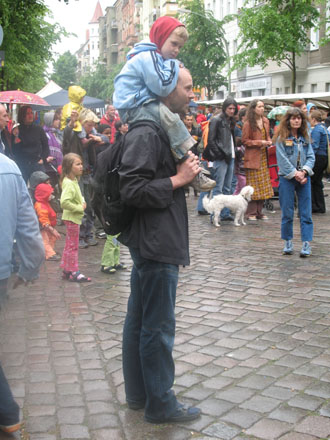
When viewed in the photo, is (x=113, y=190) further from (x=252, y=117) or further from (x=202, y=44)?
(x=202, y=44)

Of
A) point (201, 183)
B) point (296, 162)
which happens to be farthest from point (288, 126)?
point (201, 183)

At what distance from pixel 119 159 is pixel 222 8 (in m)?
54.5

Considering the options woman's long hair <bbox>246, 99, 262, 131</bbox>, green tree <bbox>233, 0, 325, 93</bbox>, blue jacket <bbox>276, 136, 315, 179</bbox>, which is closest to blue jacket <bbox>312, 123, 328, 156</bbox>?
woman's long hair <bbox>246, 99, 262, 131</bbox>

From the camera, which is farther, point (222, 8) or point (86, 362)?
point (222, 8)

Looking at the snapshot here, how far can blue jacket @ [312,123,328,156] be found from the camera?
13078 mm

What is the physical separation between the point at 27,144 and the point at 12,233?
770 centimetres

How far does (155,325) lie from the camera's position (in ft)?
11.6

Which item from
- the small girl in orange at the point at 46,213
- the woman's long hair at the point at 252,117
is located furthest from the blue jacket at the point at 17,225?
the woman's long hair at the point at 252,117

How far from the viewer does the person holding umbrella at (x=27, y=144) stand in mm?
10977

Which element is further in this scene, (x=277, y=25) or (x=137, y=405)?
(x=277, y=25)

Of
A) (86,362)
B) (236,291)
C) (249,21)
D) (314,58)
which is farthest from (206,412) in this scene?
(314,58)

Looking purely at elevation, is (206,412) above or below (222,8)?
below

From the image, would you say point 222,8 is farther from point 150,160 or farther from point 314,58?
point 150,160

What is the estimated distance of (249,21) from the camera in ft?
98.0
